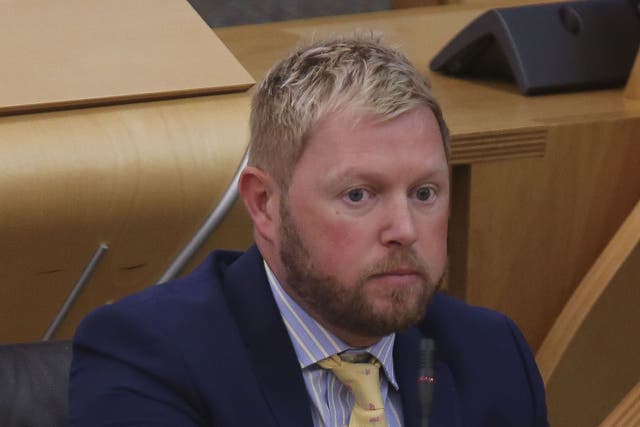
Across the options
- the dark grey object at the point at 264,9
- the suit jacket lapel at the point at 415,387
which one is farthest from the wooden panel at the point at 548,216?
the dark grey object at the point at 264,9

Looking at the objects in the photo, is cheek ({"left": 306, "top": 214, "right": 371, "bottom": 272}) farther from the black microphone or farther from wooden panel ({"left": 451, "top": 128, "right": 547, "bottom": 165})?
wooden panel ({"left": 451, "top": 128, "right": 547, "bottom": 165})

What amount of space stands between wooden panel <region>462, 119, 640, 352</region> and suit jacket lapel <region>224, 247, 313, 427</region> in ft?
1.76

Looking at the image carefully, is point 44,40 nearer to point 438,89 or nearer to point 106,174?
point 106,174

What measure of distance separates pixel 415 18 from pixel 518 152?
49cm

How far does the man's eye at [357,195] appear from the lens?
724 millimetres

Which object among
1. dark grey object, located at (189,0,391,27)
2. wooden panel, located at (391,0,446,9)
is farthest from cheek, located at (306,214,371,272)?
wooden panel, located at (391,0,446,9)

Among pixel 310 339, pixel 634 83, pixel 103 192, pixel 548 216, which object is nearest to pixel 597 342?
pixel 548 216

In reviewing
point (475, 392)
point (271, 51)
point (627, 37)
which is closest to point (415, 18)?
point (271, 51)

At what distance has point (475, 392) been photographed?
81 centimetres

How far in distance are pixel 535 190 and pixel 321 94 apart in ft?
2.04

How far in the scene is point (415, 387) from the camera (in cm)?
78

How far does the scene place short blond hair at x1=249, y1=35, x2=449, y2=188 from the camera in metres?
0.73

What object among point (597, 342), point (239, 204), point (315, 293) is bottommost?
point (597, 342)

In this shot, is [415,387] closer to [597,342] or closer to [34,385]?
[34,385]
